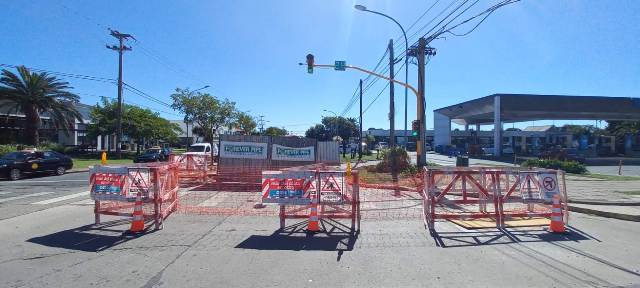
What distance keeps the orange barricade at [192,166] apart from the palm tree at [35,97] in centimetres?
2717

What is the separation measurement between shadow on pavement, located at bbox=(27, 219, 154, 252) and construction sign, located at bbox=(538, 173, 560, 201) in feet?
27.0

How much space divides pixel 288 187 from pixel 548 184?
5579mm

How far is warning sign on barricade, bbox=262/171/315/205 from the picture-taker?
873 centimetres

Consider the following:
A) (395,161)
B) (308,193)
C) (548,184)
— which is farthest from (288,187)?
(395,161)

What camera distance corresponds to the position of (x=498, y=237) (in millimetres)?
8055

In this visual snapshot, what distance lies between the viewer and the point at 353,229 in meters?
8.64

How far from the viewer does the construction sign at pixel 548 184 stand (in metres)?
9.03

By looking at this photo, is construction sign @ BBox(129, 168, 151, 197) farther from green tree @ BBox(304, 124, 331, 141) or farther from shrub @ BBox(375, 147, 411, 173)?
green tree @ BBox(304, 124, 331, 141)

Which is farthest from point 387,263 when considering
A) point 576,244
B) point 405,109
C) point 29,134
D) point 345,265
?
point 29,134

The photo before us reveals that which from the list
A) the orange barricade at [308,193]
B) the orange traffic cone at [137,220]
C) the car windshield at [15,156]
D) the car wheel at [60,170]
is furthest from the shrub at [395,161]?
the car windshield at [15,156]

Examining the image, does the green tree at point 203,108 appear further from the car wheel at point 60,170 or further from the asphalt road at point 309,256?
the asphalt road at point 309,256

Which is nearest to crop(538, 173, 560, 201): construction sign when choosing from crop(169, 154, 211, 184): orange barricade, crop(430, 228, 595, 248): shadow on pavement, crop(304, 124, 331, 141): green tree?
crop(430, 228, 595, 248): shadow on pavement

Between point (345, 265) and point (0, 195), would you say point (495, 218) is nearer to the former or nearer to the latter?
point (345, 265)

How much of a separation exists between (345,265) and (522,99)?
159 feet
